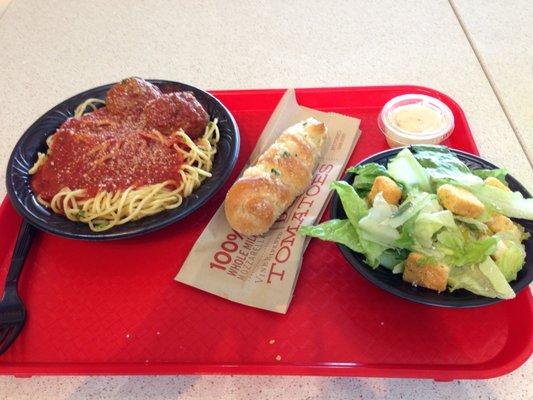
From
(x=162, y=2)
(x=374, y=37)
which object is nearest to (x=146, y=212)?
(x=374, y=37)

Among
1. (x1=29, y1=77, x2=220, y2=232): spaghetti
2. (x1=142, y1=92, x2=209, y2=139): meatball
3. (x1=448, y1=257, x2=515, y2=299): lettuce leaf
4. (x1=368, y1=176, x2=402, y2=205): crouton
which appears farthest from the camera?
(x1=142, y1=92, x2=209, y2=139): meatball

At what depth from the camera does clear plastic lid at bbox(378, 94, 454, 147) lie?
1348mm

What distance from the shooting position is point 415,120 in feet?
4.63

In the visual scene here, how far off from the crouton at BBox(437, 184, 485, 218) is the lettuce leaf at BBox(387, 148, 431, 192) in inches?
2.9

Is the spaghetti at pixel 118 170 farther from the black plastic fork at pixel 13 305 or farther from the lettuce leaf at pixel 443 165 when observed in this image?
the lettuce leaf at pixel 443 165

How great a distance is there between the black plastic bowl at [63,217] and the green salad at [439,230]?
33 centimetres

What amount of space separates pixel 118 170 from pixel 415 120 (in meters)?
0.95

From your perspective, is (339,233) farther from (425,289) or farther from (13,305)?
(13,305)

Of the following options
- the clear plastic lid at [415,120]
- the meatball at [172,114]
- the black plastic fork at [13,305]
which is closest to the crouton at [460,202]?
the clear plastic lid at [415,120]

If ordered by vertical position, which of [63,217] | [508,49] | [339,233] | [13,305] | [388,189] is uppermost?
[508,49]

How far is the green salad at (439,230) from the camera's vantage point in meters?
0.92

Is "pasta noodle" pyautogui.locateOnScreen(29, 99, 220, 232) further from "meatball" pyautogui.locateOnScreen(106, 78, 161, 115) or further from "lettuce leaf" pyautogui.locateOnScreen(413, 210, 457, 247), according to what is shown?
"lettuce leaf" pyautogui.locateOnScreen(413, 210, 457, 247)

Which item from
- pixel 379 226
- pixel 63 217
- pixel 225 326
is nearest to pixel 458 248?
pixel 379 226

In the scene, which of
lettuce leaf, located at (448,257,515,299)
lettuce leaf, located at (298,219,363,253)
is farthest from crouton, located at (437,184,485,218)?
lettuce leaf, located at (298,219,363,253)
